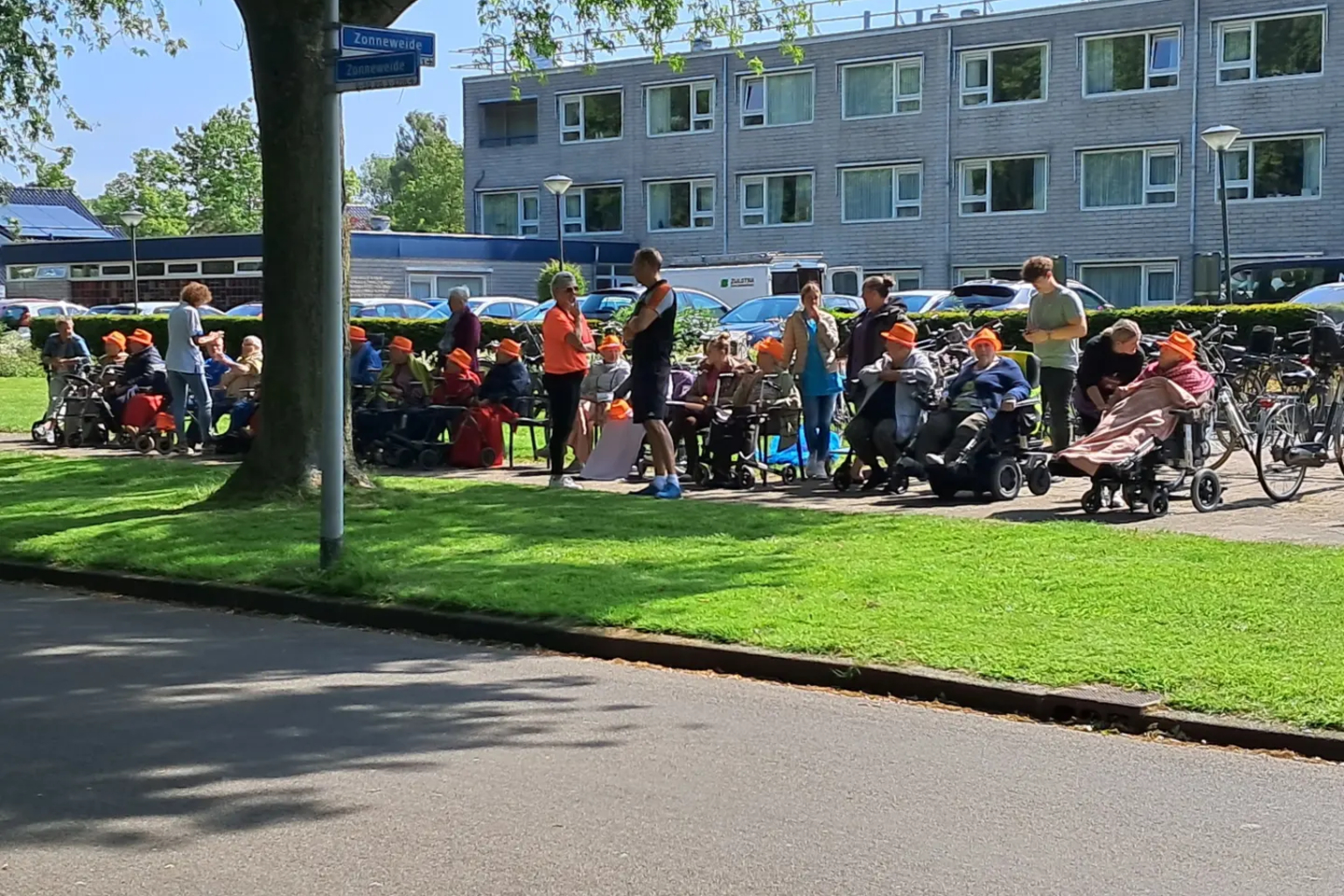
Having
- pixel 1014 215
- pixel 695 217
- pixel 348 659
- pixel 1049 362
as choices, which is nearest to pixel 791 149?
pixel 695 217

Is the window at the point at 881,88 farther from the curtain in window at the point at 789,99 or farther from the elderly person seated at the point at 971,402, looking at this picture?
the elderly person seated at the point at 971,402

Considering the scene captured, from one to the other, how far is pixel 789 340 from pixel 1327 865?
10310 millimetres

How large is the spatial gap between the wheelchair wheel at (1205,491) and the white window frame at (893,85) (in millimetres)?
38964

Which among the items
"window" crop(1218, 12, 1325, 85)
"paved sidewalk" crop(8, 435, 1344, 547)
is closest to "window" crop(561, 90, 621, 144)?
"window" crop(1218, 12, 1325, 85)

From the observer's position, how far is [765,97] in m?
52.9

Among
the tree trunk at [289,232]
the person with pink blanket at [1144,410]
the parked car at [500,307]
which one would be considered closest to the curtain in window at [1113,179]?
the parked car at [500,307]

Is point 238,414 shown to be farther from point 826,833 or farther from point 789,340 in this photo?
point 826,833

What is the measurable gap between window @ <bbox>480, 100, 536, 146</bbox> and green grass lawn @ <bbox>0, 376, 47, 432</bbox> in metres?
22.7

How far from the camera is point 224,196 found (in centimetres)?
9156

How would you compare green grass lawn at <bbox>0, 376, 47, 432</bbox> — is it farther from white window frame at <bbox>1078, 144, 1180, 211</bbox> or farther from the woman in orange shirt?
Answer: white window frame at <bbox>1078, 144, 1180, 211</bbox>

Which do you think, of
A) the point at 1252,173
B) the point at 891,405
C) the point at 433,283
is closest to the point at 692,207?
the point at 433,283

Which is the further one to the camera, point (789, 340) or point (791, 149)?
point (791, 149)

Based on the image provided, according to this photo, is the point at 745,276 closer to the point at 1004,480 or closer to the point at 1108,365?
the point at 1108,365

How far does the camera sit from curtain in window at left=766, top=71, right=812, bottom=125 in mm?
52375
